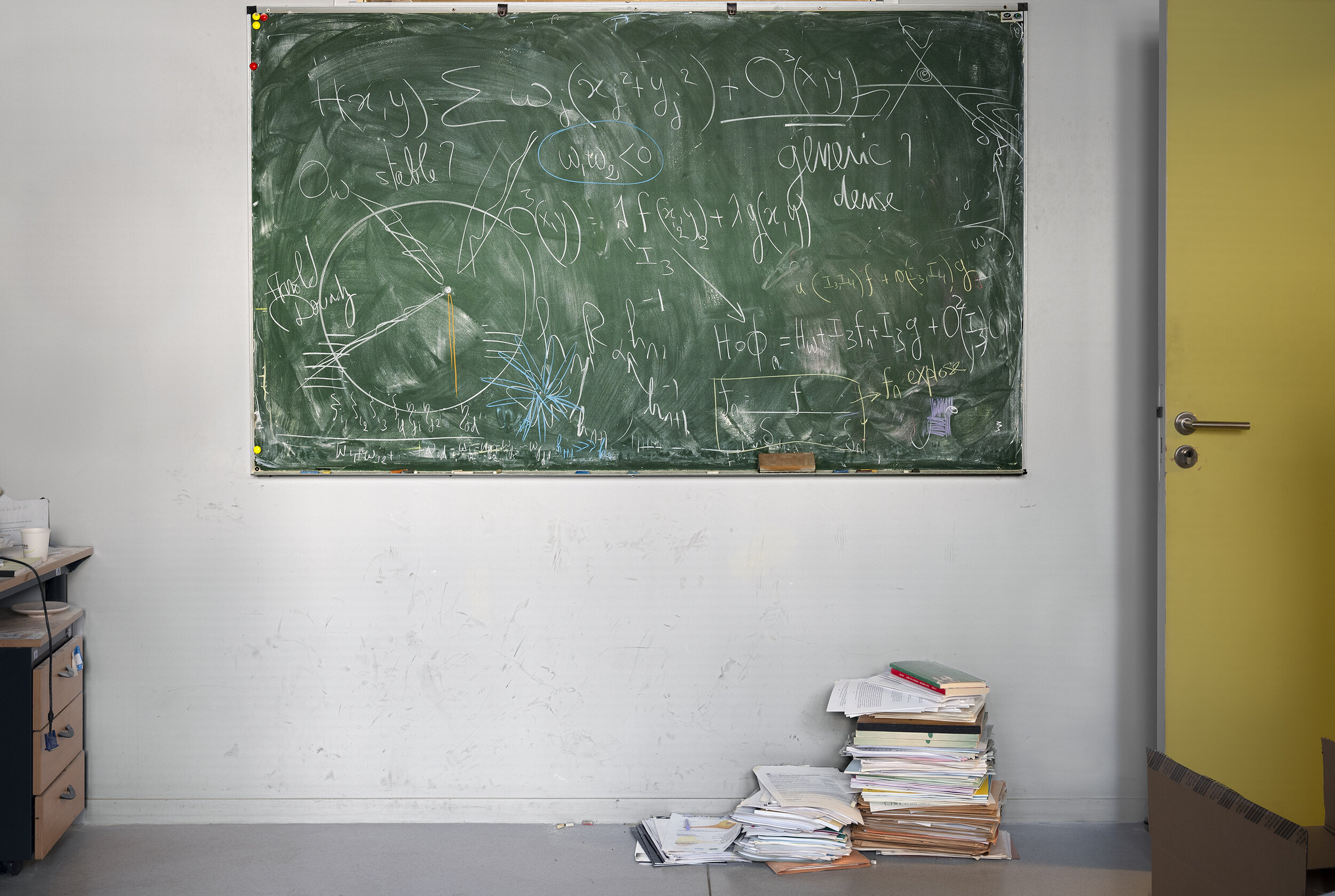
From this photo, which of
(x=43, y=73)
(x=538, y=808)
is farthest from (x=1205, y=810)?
(x=43, y=73)

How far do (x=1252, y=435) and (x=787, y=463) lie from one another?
1415 mm

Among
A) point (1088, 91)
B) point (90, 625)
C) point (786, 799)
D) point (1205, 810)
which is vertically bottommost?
point (786, 799)

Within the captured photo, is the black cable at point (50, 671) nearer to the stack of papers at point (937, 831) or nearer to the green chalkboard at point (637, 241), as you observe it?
the green chalkboard at point (637, 241)

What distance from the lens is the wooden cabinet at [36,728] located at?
2.32m

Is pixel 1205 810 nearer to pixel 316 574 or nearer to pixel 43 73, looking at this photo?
pixel 316 574

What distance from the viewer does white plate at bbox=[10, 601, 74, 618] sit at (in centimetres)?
253

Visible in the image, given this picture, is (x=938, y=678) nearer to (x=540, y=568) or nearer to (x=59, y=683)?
(x=540, y=568)

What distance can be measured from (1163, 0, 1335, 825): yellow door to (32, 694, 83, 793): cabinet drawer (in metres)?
3.30

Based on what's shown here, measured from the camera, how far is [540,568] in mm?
2771

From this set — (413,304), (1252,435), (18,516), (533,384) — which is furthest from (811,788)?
(18,516)

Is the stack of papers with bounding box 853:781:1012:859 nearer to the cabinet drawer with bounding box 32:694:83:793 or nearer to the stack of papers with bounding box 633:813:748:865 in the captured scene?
the stack of papers with bounding box 633:813:748:865

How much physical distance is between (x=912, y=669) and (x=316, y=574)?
6.39 ft

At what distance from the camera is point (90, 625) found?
9.02 feet

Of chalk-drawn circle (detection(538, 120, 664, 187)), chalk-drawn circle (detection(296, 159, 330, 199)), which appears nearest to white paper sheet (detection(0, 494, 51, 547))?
chalk-drawn circle (detection(296, 159, 330, 199))
